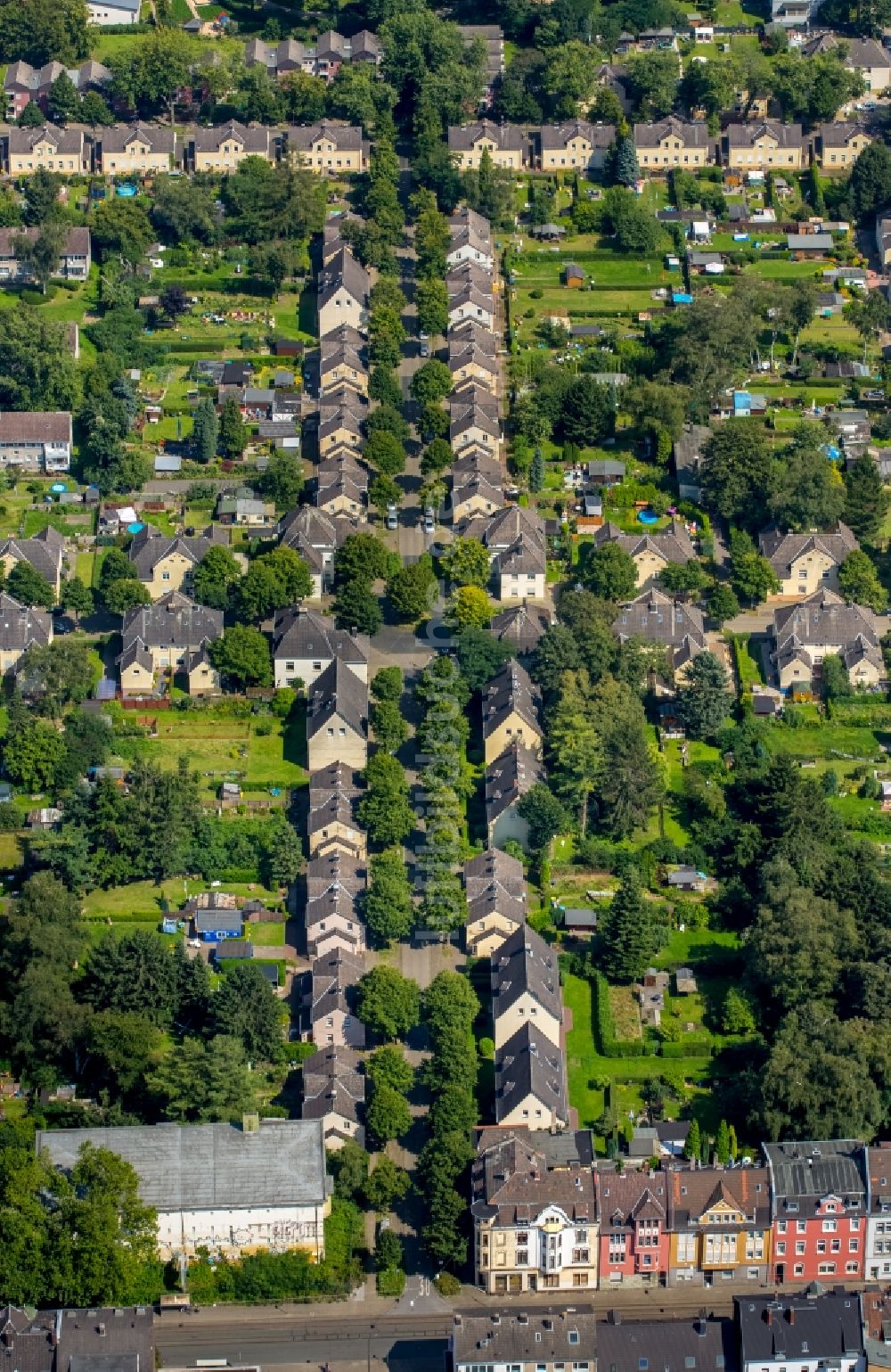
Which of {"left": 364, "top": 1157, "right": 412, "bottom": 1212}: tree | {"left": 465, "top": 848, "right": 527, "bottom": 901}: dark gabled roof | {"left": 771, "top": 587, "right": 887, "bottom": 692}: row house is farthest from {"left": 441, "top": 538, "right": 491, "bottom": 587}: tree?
{"left": 364, "top": 1157, "right": 412, "bottom": 1212}: tree

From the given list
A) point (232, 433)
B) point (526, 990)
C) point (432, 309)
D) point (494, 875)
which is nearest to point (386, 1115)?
point (526, 990)

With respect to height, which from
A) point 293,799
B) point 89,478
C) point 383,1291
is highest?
point 89,478

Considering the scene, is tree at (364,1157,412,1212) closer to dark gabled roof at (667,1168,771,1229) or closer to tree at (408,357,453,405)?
dark gabled roof at (667,1168,771,1229)

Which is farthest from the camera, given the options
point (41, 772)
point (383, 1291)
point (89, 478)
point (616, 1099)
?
point (89, 478)

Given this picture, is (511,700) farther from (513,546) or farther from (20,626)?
(20,626)

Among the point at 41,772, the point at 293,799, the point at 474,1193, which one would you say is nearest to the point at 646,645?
the point at 293,799

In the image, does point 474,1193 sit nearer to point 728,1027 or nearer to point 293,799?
point 728,1027
